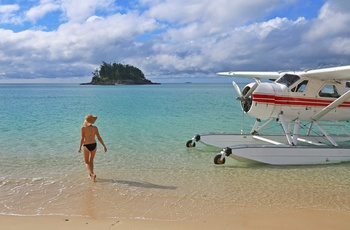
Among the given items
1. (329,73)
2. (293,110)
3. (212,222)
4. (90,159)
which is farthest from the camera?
(293,110)

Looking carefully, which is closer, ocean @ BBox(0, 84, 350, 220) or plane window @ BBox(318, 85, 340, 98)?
ocean @ BBox(0, 84, 350, 220)

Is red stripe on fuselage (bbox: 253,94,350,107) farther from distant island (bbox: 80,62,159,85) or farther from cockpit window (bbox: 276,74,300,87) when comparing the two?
distant island (bbox: 80,62,159,85)

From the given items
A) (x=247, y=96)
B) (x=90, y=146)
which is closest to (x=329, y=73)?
(x=247, y=96)

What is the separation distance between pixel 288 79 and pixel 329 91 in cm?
145

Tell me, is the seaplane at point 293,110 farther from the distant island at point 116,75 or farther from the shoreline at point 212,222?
the distant island at point 116,75

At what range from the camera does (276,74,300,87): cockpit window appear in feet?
31.6

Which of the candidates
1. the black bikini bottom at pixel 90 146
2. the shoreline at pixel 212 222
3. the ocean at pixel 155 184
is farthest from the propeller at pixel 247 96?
the shoreline at pixel 212 222

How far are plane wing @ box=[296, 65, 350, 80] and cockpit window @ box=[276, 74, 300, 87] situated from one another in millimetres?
157

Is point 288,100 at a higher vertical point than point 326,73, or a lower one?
lower

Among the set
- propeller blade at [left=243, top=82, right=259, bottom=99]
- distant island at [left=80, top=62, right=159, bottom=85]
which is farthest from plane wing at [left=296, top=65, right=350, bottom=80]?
distant island at [left=80, top=62, right=159, bottom=85]

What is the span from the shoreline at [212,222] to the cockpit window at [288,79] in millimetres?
5106

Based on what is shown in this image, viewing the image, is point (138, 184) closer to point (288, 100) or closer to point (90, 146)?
point (90, 146)

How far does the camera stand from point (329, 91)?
10.1 meters

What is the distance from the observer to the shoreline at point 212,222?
182 inches
